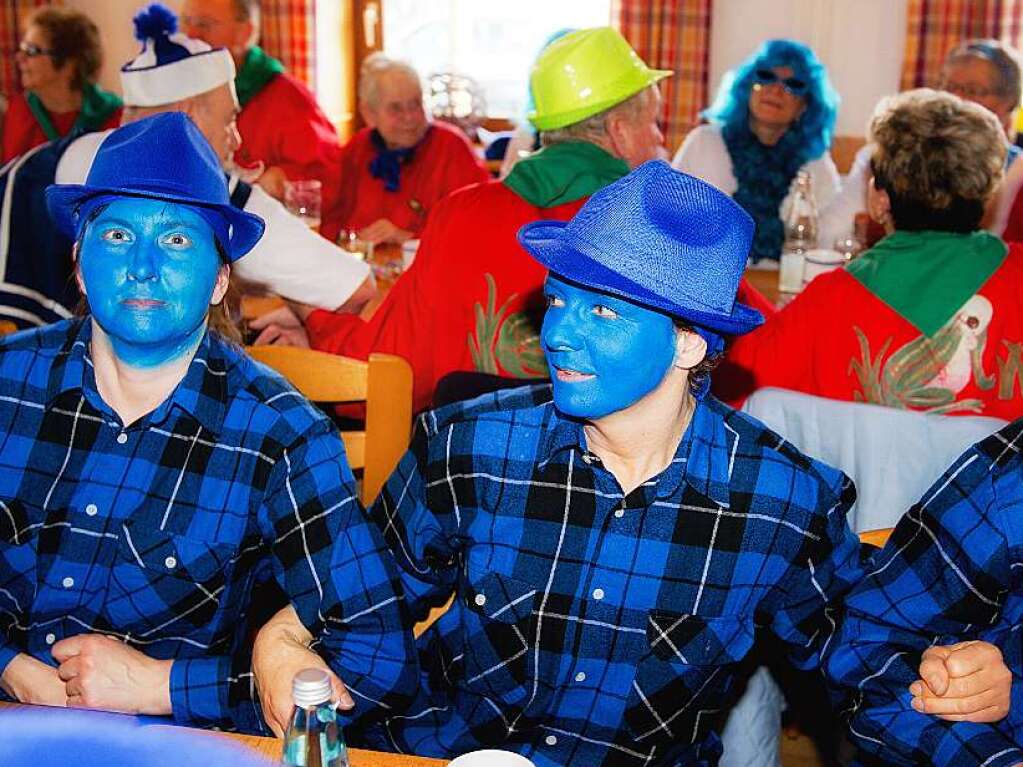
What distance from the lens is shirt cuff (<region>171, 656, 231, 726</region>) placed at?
5.02ft

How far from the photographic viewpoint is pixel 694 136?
425 centimetres

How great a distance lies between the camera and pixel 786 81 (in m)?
3.96

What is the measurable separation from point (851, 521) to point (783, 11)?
4.84 metres

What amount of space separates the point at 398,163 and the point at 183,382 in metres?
2.84

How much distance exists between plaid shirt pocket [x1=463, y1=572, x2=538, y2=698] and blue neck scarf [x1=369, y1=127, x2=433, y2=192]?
2.97 m

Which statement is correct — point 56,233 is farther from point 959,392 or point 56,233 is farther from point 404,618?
point 959,392

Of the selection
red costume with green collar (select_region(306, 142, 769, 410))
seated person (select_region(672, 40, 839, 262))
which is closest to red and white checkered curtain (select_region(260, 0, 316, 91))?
seated person (select_region(672, 40, 839, 262))

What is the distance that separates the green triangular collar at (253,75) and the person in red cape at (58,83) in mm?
502

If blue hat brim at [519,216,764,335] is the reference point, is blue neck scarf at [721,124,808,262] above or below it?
below

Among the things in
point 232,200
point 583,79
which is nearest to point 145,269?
point 232,200

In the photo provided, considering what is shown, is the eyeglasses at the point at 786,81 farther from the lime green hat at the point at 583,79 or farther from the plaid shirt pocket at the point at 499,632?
the plaid shirt pocket at the point at 499,632

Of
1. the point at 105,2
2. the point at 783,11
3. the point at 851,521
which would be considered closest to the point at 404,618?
the point at 851,521

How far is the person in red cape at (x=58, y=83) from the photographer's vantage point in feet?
15.2

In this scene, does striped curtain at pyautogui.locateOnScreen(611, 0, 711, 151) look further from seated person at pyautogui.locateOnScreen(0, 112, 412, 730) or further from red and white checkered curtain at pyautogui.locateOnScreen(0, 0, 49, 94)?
seated person at pyautogui.locateOnScreen(0, 112, 412, 730)
